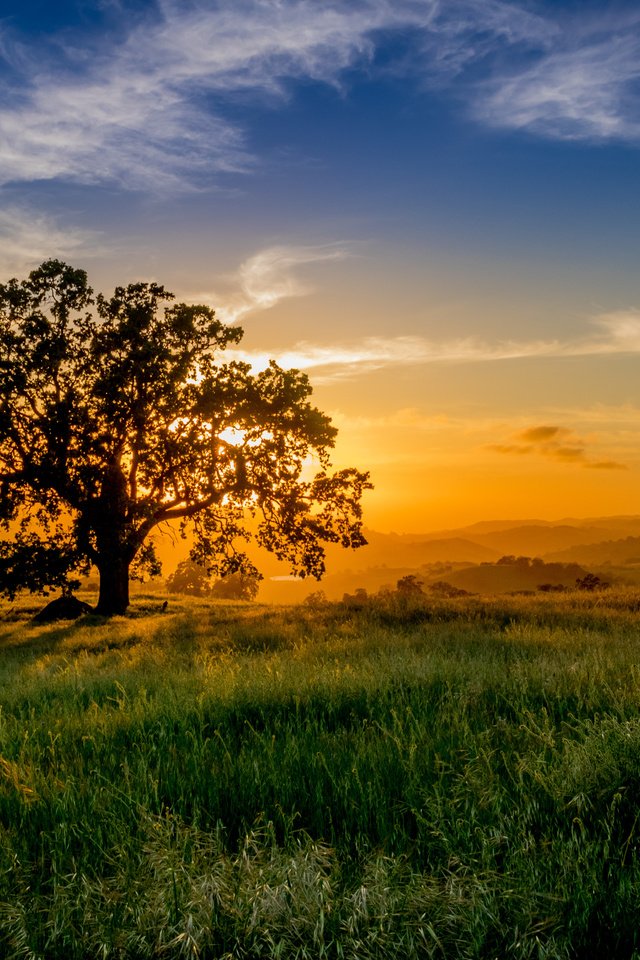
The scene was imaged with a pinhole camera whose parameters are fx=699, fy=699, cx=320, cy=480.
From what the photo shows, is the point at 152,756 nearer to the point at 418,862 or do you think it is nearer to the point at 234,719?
the point at 234,719

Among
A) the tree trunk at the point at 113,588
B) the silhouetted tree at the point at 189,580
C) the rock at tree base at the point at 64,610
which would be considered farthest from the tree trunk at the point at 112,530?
the silhouetted tree at the point at 189,580

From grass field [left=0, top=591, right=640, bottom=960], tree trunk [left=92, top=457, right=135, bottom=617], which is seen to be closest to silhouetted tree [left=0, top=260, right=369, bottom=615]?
tree trunk [left=92, top=457, right=135, bottom=617]

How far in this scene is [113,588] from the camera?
28141 millimetres

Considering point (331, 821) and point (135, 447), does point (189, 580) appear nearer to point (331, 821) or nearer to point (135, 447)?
point (135, 447)

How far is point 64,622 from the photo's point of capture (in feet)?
88.5

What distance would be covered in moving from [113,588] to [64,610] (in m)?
2.52

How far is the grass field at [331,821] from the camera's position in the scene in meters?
2.80

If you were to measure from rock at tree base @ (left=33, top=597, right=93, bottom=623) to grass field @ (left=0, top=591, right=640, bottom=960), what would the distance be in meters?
21.8

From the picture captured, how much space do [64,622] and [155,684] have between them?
20467 mm

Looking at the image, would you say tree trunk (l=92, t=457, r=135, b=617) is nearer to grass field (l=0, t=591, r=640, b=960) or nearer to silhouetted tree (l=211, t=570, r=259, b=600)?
grass field (l=0, t=591, r=640, b=960)

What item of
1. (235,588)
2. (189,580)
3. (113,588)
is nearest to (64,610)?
(113,588)

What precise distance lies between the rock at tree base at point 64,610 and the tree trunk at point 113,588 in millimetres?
1052

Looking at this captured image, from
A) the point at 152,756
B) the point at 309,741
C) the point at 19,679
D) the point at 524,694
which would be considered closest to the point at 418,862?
the point at 309,741

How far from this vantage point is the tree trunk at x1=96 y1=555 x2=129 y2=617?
91.3 feet
